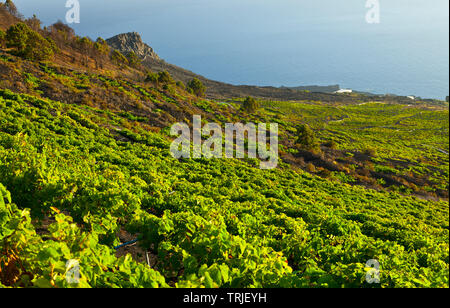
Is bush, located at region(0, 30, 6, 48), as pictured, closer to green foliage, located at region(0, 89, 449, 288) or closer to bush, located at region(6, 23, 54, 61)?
bush, located at region(6, 23, 54, 61)

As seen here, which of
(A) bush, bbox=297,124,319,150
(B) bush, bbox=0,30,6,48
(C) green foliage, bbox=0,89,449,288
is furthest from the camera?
(B) bush, bbox=0,30,6,48

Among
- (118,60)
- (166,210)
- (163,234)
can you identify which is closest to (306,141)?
(166,210)

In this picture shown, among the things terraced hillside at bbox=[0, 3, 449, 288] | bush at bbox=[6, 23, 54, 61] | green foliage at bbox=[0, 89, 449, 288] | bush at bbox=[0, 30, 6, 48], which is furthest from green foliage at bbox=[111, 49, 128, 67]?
green foliage at bbox=[0, 89, 449, 288]

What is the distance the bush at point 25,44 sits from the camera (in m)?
38.0

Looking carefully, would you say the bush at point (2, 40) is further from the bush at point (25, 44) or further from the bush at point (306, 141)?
the bush at point (306, 141)

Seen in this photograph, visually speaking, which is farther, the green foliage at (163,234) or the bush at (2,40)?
the bush at (2,40)

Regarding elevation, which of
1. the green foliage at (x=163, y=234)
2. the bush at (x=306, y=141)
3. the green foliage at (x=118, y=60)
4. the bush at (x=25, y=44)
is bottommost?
the green foliage at (x=163, y=234)

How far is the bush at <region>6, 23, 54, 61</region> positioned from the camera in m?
38.0

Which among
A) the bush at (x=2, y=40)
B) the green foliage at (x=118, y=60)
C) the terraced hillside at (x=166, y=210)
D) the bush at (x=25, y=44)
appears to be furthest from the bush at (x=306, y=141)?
the green foliage at (x=118, y=60)

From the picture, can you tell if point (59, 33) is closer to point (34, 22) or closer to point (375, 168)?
point (34, 22)

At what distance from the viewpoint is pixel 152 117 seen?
107 feet

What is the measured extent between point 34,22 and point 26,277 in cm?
10673

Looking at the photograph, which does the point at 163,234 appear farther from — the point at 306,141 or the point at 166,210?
the point at 306,141

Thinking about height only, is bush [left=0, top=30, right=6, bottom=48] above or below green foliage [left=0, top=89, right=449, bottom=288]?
above
